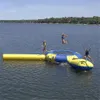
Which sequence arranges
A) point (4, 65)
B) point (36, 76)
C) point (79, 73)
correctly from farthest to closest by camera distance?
1. point (4, 65)
2. point (79, 73)
3. point (36, 76)

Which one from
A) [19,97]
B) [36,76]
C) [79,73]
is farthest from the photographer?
[79,73]

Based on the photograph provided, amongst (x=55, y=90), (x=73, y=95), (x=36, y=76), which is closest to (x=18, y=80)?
(x=36, y=76)

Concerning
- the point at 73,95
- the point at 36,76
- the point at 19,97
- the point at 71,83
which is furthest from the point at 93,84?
the point at 19,97

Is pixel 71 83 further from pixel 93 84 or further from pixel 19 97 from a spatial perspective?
pixel 19 97

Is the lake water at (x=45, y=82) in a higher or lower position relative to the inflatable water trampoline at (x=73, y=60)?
lower

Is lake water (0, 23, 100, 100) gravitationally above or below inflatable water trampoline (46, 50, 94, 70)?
below

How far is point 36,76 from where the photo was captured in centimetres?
2892

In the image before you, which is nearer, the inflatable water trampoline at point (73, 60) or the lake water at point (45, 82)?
the lake water at point (45, 82)

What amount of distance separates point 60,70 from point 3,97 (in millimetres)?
10710

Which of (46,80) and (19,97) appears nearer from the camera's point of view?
(19,97)

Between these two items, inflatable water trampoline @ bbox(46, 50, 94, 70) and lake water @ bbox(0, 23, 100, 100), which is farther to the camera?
inflatable water trampoline @ bbox(46, 50, 94, 70)

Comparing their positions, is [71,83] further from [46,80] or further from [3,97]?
[3,97]

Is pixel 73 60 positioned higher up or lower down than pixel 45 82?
higher up

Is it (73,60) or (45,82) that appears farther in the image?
(73,60)
